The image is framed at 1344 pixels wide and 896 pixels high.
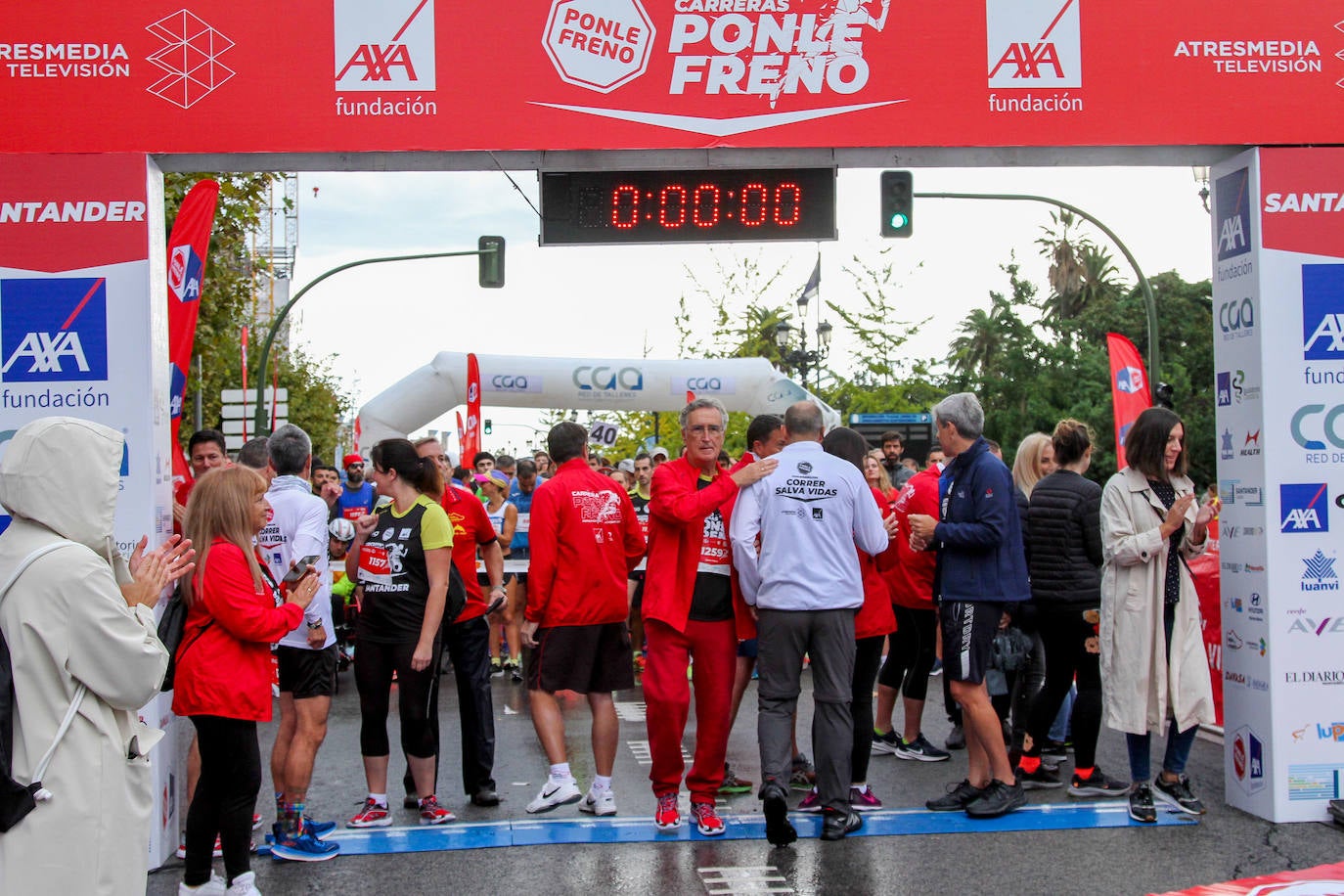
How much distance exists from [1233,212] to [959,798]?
3550 millimetres

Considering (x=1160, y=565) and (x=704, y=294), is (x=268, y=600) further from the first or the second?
(x=704, y=294)

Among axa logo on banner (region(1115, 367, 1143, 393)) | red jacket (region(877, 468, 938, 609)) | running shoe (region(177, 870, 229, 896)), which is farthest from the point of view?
axa logo on banner (region(1115, 367, 1143, 393))

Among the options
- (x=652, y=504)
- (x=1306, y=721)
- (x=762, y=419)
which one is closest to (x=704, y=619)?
(x=652, y=504)

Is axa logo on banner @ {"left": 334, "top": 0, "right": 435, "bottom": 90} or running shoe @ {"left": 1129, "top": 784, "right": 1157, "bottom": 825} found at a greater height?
axa logo on banner @ {"left": 334, "top": 0, "right": 435, "bottom": 90}

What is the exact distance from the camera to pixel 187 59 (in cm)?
653

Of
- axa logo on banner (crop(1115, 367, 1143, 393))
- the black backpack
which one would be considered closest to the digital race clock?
the black backpack

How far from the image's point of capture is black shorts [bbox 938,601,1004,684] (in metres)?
6.62

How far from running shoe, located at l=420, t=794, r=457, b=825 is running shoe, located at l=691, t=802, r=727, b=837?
4.36ft

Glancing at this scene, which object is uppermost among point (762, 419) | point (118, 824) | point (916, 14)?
point (916, 14)

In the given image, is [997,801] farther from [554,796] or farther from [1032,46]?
[1032,46]

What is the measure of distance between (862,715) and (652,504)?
1768 millimetres

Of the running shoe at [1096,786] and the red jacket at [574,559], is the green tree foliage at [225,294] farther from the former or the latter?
the running shoe at [1096,786]

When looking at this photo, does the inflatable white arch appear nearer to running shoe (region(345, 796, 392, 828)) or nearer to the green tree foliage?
the green tree foliage

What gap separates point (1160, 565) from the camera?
6.69 metres
